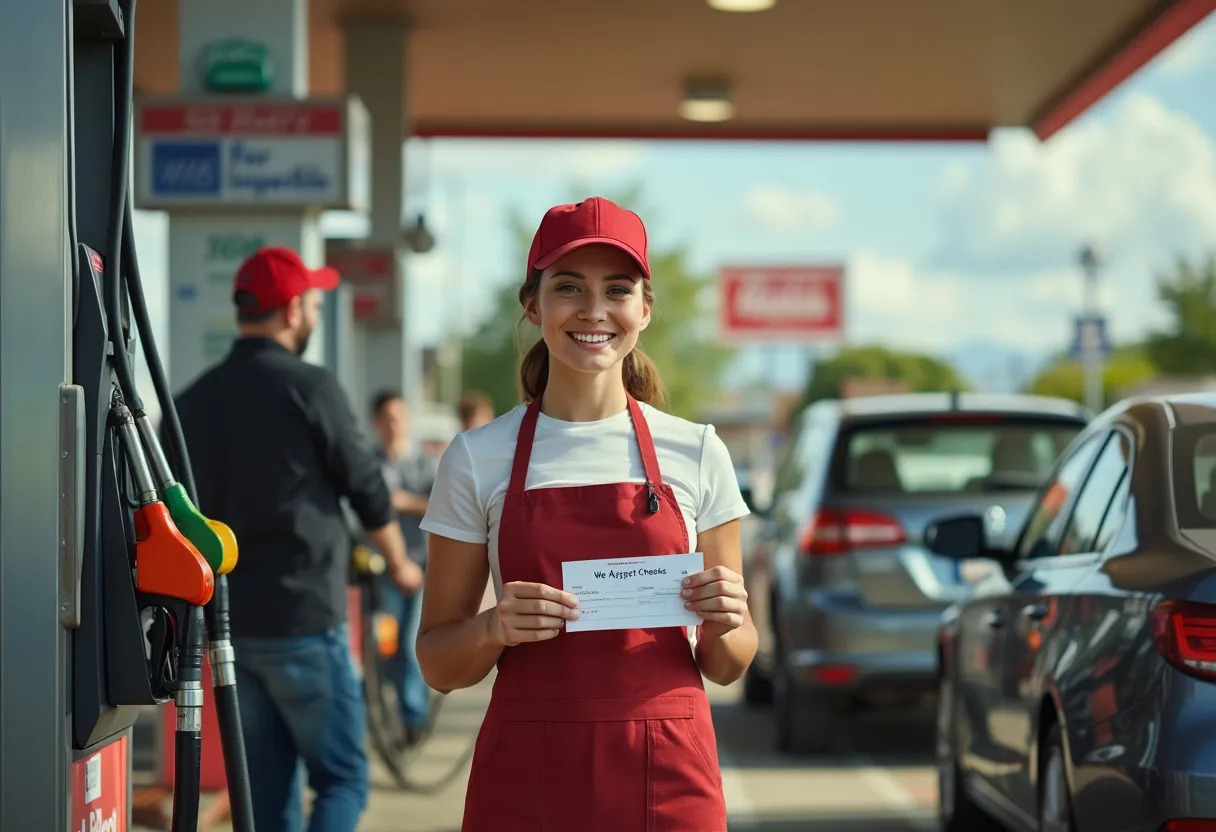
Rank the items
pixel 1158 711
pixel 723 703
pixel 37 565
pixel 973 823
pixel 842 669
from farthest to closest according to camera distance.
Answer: pixel 723 703 → pixel 842 669 → pixel 973 823 → pixel 1158 711 → pixel 37 565

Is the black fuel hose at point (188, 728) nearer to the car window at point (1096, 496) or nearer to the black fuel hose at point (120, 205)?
the black fuel hose at point (120, 205)

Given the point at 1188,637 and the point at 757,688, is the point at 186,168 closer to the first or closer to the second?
the point at 757,688

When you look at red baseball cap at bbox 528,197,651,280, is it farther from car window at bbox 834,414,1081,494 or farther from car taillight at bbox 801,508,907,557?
car window at bbox 834,414,1081,494

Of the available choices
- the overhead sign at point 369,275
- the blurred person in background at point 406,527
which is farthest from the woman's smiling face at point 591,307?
the overhead sign at point 369,275

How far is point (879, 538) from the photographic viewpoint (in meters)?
10.2

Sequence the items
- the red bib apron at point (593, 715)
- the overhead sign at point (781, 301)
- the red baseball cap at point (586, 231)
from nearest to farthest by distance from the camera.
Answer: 1. the red bib apron at point (593, 715)
2. the red baseball cap at point (586, 231)
3. the overhead sign at point (781, 301)

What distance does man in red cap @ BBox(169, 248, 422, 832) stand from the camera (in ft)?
18.5

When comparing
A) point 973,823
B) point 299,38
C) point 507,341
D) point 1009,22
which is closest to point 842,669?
point 973,823

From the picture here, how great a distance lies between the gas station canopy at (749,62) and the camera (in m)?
14.1

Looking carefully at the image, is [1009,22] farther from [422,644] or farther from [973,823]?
[422,644]

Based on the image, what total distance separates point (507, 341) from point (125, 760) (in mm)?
74943

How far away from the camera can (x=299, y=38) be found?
10.2 m

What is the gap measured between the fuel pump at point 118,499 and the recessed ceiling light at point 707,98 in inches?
538

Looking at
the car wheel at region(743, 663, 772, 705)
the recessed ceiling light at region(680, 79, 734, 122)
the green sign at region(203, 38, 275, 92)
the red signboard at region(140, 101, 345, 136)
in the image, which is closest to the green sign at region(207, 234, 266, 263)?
the red signboard at region(140, 101, 345, 136)
